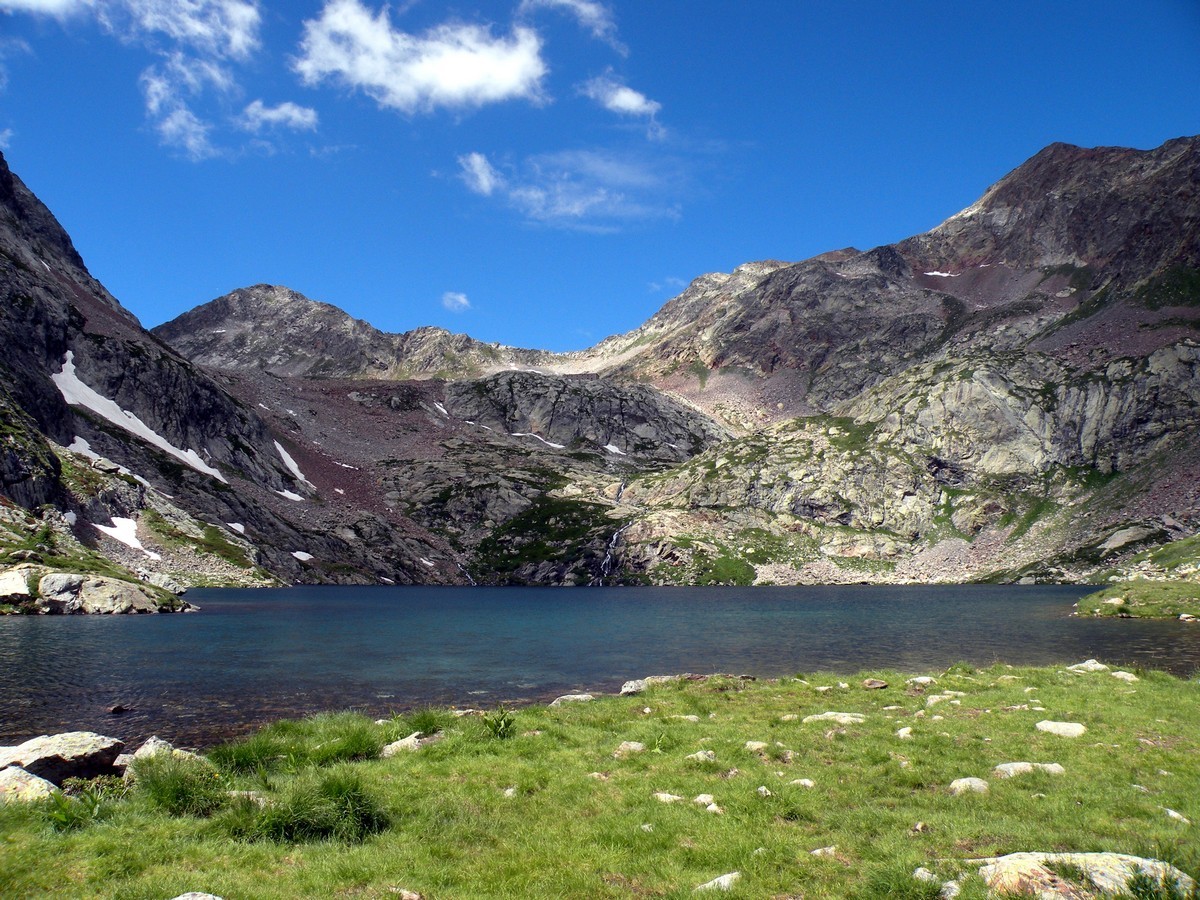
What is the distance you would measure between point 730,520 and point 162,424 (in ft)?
459

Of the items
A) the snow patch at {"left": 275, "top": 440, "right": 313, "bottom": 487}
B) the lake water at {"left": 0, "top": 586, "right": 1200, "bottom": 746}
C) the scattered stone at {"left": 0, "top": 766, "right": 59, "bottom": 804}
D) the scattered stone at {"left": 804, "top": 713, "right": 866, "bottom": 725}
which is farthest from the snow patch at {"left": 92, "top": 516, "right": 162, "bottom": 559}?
the scattered stone at {"left": 804, "top": 713, "right": 866, "bottom": 725}

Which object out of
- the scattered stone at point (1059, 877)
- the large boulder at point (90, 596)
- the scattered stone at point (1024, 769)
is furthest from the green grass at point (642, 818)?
the large boulder at point (90, 596)

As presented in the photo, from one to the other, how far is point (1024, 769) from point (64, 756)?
20495 mm

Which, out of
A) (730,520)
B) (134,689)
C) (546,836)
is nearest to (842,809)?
(546,836)

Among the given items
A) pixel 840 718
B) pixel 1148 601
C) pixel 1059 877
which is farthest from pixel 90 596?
pixel 1148 601

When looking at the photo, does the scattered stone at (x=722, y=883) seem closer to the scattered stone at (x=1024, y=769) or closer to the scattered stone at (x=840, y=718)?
the scattered stone at (x=1024, y=769)

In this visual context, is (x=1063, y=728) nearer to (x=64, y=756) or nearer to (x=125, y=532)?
(x=64, y=756)

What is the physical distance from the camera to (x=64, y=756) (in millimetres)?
14336

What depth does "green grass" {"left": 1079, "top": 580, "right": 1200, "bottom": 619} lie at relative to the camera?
5781cm

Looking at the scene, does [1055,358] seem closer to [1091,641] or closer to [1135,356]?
[1135,356]

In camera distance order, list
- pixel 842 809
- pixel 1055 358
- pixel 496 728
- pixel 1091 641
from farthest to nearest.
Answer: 1. pixel 1055 358
2. pixel 1091 641
3. pixel 496 728
4. pixel 842 809

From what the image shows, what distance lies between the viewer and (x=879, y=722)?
20.3 meters

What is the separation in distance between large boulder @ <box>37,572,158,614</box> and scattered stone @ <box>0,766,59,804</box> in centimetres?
6140

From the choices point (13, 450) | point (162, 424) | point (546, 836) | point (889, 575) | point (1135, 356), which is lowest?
point (889, 575)
